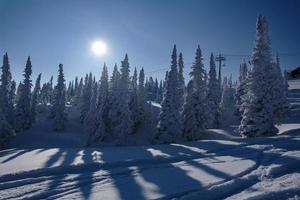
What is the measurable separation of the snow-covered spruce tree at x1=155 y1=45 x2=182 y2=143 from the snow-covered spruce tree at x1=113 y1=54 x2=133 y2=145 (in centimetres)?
855

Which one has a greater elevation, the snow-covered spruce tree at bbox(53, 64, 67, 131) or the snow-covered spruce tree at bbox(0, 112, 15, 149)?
the snow-covered spruce tree at bbox(53, 64, 67, 131)

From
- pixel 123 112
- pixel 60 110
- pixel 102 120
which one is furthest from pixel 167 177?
pixel 60 110

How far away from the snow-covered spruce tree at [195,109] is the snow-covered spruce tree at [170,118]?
8.17ft

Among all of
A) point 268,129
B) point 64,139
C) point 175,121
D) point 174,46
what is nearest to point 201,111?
point 175,121

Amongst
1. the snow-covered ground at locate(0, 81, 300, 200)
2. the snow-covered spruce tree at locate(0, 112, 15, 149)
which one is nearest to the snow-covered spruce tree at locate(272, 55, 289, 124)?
the snow-covered ground at locate(0, 81, 300, 200)

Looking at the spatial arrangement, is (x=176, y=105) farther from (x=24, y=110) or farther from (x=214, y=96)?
(x=24, y=110)

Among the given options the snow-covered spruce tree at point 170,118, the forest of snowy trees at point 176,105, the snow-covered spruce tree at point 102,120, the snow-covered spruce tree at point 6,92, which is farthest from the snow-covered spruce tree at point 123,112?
the snow-covered spruce tree at point 6,92

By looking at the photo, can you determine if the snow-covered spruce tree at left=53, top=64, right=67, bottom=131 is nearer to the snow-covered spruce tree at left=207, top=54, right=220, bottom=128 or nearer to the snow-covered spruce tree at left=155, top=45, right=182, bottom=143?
the snow-covered spruce tree at left=155, top=45, right=182, bottom=143

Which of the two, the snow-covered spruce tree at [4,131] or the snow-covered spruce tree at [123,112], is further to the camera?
the snow-covered spruce tree at [123,112]

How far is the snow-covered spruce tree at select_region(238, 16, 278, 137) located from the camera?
90.5ft

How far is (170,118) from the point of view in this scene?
37.9 meters

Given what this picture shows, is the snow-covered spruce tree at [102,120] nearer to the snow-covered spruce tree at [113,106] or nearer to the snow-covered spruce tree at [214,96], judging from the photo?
the snow-covered spruce tree at [113,106]

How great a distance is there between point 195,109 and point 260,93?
13.5 m

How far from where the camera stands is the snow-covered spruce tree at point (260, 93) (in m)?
27.6
